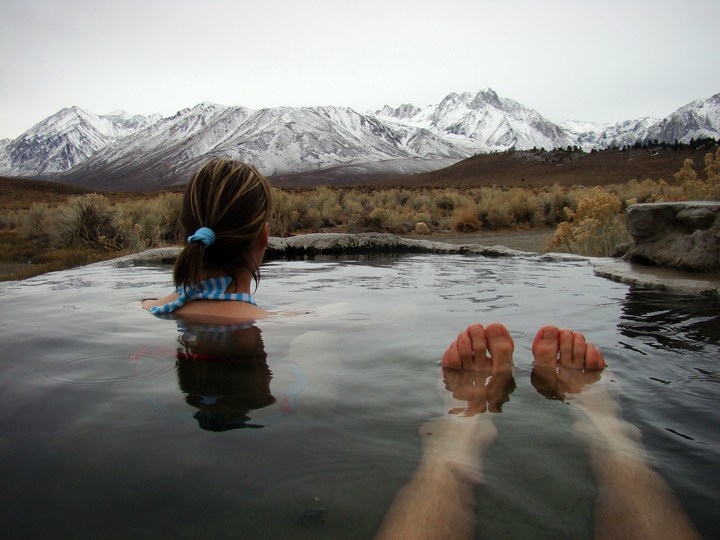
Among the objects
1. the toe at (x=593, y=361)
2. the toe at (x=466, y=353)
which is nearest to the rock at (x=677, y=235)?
the toe at (x=593, y=361)

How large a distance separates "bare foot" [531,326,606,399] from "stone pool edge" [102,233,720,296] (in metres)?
2.50

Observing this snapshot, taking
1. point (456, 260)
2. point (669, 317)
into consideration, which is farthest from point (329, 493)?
point (456, 260)

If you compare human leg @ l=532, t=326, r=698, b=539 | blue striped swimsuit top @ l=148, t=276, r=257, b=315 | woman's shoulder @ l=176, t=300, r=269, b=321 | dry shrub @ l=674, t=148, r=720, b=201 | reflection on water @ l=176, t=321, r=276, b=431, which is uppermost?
dry shrub @ l=674, t=148, r=720, b=201

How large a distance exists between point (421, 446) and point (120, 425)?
2.97ft

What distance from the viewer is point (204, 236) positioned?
2.43 metres

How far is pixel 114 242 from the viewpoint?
433 inches

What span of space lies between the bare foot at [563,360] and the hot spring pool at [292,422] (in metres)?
0.08

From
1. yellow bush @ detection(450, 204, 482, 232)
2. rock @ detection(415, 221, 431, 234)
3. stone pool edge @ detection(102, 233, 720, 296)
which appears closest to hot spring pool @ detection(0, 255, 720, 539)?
stone pool edge @ detection(102, 233, 720, 296)

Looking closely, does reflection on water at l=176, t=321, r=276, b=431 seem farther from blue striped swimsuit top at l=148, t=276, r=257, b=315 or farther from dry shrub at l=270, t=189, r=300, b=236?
dry shrub at l=270, t=189, r=300, b=236

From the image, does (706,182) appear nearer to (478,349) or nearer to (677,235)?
(677,235)

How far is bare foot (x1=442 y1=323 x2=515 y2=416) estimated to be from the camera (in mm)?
2170

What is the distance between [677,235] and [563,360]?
435 cm

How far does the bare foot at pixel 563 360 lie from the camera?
7.30 ft

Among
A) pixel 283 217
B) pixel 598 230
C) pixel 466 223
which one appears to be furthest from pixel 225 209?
pixel 466 223
